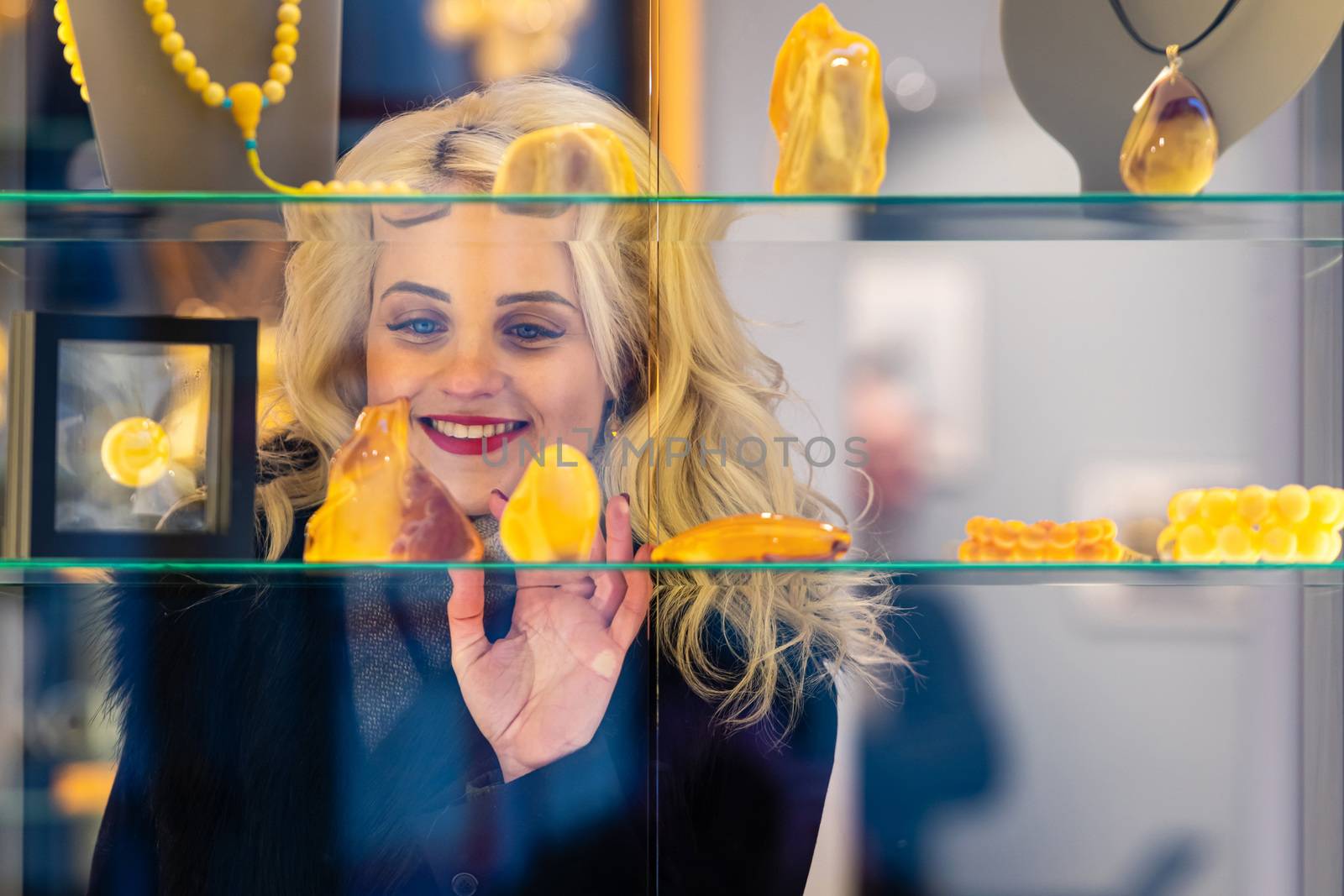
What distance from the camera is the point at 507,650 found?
824mm

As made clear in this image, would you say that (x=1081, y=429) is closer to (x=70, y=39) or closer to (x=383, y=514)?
(x=383, y=514)

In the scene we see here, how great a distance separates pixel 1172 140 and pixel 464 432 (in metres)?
0.50

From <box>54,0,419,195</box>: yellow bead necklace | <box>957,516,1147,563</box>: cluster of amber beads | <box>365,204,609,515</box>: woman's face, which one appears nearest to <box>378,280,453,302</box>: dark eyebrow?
<box>365,204,609,515</box>: woman's face

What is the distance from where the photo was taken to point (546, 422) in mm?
810

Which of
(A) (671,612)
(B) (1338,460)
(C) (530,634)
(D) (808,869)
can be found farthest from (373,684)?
→ (B) (1338,460)

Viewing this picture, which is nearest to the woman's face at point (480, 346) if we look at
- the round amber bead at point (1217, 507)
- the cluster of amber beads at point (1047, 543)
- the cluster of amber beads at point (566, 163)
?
the cluster of amber beads at point (566, 163)

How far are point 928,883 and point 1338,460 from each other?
1.43ft

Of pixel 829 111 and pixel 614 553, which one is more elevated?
pixel 829 111

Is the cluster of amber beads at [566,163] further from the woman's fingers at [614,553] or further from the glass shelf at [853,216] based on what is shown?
the woman's fingers at [614,553]

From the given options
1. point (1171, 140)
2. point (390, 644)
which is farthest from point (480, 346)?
point (1171, 140)

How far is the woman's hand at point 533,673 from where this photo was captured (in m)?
0.82

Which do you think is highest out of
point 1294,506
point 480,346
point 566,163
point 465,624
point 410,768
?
point 566,163

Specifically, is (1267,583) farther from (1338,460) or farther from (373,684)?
(373,684)

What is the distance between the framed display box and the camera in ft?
2.14
